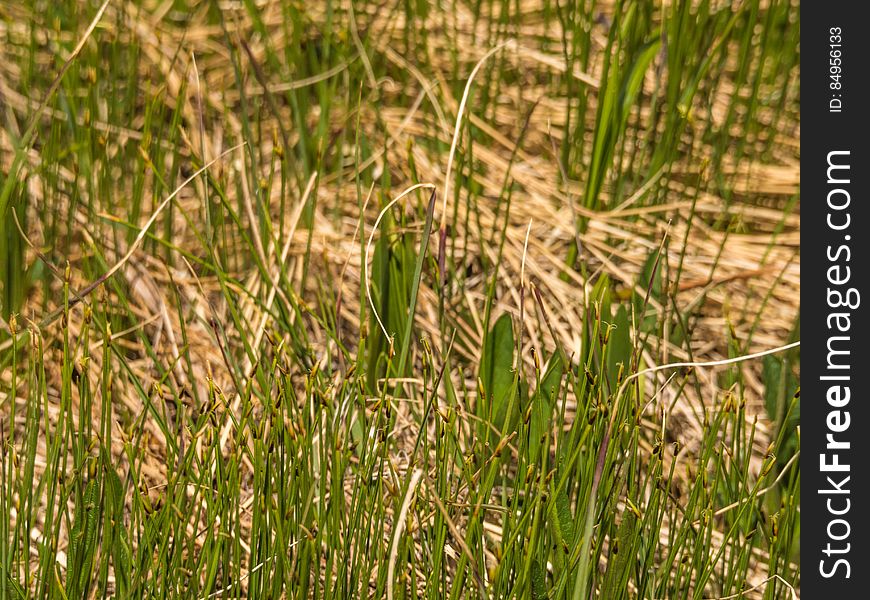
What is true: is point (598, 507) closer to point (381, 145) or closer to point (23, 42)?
point (381, 145)

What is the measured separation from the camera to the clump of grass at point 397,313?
113cm

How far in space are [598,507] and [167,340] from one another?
0.84 metres

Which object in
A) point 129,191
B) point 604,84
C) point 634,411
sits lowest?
point 634,411

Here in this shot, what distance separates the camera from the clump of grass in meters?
1.13

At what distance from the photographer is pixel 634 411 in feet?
4.00

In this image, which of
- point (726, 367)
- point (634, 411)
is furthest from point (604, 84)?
point (634, 411)

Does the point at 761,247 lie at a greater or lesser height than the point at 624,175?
lesser

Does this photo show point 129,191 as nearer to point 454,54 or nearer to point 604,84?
point 454,54

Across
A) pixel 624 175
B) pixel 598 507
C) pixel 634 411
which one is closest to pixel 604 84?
pixel 624 175

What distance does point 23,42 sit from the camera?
204 centimetres

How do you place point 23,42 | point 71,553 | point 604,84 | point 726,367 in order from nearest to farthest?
point 71,553, point 726,367, point 604,84, point 23,42

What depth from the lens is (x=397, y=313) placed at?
1519 millimetres
